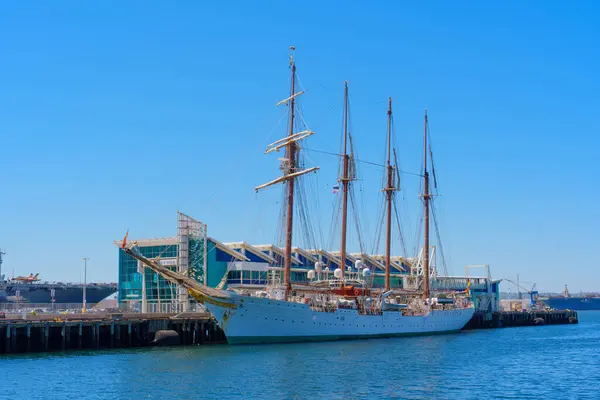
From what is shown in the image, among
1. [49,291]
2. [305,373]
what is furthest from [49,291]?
[305,373]

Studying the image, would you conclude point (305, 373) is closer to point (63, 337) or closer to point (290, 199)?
point (63, 337)

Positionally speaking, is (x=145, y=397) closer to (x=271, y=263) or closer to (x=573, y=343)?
(x=573, y=343)

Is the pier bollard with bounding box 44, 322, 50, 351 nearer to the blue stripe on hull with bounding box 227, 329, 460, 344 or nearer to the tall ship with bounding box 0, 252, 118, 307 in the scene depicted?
the blue stripe on hull with bounding box 227, 329, 460, 344

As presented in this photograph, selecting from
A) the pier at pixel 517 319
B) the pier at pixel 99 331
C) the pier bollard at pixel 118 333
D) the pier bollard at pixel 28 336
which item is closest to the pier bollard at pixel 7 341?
the pier at pixel 99 331

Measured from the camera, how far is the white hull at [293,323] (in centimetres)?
5344

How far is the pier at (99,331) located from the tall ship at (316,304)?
3.84 meters

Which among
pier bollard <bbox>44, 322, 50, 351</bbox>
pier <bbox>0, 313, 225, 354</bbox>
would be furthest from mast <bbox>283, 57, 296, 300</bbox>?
pier bollard <bbox>44, 322, 50, 351</bbox>

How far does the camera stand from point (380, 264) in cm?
10338

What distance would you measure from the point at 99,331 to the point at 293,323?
15.1 m

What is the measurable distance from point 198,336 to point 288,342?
7458 millimetres

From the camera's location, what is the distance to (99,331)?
51.6m

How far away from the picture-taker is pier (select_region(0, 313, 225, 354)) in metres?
48.2

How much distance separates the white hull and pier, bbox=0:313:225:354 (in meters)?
4.21

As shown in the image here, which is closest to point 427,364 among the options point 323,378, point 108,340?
point 323,378
